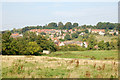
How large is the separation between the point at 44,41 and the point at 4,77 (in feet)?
196

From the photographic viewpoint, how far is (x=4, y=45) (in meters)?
46.3

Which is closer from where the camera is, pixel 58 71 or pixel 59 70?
pixel 58 71

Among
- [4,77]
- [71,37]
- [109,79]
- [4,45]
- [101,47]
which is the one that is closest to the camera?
[109,79]

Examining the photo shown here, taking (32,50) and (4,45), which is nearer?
(4,45)

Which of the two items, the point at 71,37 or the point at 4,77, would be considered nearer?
the point at 4,77

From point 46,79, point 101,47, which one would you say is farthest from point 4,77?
point 101,47

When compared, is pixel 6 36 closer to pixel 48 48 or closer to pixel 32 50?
pixel 32 50

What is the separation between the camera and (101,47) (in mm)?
76312

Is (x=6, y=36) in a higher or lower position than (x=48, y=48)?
higher

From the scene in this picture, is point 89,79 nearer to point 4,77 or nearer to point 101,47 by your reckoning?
point 4,77

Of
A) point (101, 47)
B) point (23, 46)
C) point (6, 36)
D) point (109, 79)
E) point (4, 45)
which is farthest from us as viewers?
point (101, 47)

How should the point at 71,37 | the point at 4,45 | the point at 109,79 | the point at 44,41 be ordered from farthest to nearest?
1. the point at 71,37
2. the point at 44,41
3. the point at 4,45
4. the point at 109,79

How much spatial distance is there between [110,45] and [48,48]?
25.9 metres

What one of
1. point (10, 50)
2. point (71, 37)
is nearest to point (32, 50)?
point (10, 50)
